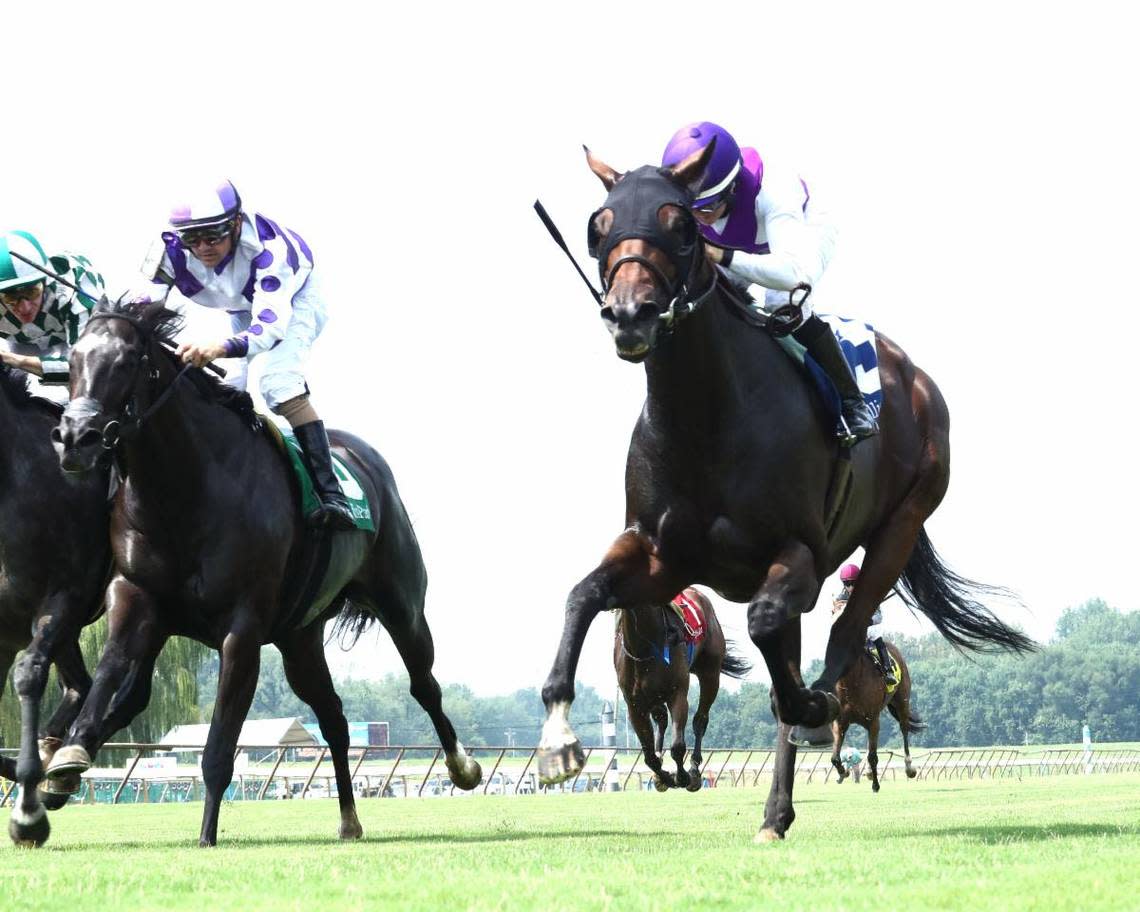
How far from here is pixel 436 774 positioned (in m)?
35.8

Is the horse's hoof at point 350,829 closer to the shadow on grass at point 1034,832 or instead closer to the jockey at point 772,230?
the shadow on grass at point 1034,832

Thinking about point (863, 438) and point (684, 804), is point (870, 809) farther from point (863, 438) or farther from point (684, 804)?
point (863, 438)

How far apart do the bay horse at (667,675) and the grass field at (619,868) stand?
4679 millimetres

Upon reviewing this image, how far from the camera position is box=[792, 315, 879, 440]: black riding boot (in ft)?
24.8

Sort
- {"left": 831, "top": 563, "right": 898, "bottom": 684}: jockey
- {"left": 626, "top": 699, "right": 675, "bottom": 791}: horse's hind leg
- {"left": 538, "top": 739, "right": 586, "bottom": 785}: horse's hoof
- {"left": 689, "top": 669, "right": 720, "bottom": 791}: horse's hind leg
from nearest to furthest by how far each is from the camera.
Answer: {"left": 538, "top": 739, "right": 586, "bottom": 785}: horse's hoof < {"left": 626, "top": 699, "right": 675, "bottom": 791}: horse's hind leg < {"left": 689, "top": 669, "right": 720, "bottom": 791}: horse's hind leg < {"left": 831, "top": 563, "right": 898, "bottom": 684}: jockey

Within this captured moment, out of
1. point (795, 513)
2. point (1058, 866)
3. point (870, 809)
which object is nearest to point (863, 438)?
point (795, 513)

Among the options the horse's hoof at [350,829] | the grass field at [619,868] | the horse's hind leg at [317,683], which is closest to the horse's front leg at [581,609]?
the grass field at [619,868]

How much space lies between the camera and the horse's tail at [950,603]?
9.84m

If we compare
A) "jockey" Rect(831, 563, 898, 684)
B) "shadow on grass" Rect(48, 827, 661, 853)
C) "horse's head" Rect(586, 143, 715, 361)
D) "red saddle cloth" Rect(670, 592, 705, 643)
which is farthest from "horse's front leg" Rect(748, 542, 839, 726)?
"jockey" Rect(831, 563, 898, 684)

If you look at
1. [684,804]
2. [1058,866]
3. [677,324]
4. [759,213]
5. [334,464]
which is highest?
[759,213]

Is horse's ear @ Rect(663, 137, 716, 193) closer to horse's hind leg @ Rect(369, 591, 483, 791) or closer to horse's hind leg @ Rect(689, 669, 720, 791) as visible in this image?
horse's hind leg @ Rect(369, 591, 483, 791)

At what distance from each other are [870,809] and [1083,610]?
18743cm

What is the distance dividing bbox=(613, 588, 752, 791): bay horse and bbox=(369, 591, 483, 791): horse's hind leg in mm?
2313

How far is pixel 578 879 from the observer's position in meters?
4.95
